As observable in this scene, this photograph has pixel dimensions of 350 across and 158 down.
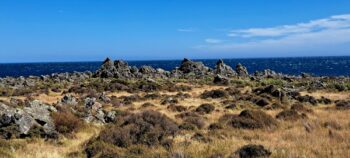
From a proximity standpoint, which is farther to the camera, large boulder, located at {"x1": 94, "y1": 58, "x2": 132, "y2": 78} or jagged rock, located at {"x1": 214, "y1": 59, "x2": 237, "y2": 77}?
jagged rock, located at {"x1": 214, "y1": 59, "x2": 237, "y2": 77}

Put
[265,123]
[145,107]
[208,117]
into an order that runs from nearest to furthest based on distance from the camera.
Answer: [265,123], [208,117], [145,107]

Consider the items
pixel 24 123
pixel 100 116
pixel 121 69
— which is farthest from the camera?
pixel 121 69

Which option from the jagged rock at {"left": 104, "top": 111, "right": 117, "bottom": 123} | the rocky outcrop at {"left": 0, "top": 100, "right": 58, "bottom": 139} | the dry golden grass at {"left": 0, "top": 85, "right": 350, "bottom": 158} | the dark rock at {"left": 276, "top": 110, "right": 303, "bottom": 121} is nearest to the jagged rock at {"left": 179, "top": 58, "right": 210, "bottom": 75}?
the dark rock at {"left": 276, "top": 110, "right": 303, "bottom": 121}

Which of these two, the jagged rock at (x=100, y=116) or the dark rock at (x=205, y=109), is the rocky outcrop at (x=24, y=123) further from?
the dark rock at (x=205, y=109)

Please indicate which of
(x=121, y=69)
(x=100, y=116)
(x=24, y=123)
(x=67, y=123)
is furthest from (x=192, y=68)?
(x=24, y=123)

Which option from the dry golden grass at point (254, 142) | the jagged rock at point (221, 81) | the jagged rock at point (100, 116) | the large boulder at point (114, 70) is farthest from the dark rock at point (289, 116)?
the large boulder at point (114, 70)

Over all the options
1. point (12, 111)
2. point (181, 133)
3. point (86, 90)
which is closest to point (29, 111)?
point (12, 111)

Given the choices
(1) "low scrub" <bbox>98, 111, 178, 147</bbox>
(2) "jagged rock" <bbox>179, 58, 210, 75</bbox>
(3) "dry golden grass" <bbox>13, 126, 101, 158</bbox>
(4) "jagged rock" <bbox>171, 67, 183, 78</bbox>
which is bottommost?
(4) "jagged rock" <bbox>171, 67, 183, 78</bbox>

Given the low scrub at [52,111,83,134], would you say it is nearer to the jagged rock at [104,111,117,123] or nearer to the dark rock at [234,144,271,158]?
the jagged rock at [104,111,117,123]

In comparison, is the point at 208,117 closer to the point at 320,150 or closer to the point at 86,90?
the point at 320,150

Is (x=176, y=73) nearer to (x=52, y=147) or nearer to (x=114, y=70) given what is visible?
(x=114, y=70)

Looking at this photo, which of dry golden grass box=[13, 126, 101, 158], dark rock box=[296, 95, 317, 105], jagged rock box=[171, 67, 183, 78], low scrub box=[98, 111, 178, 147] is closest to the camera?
dry golden grass box=[13, 126, 101, 158]

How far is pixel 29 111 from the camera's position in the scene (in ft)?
60.2

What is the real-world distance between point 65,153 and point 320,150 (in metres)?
7.56
